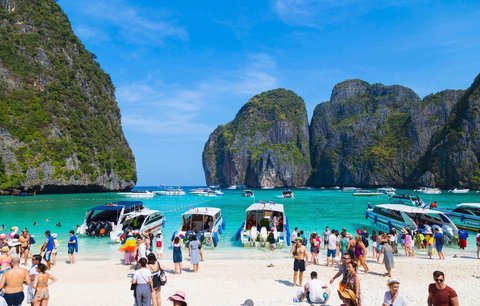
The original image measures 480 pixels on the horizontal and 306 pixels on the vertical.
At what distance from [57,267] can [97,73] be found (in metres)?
105

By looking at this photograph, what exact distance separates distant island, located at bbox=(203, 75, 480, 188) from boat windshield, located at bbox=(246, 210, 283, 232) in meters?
111

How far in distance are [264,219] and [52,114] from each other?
74241 millimetres

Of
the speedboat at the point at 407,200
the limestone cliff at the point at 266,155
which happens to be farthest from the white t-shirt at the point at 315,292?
the limestone cliff at the point at 266,155

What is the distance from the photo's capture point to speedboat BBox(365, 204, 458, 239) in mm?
23266

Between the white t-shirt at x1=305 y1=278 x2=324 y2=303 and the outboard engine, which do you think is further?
the outboard engine

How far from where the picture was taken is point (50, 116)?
268 feet

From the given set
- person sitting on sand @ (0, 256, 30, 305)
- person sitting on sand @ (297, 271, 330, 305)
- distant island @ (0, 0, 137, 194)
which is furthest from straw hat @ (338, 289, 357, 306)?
distant island @ (0, 0, 137, 194)

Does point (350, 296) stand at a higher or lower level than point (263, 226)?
higher

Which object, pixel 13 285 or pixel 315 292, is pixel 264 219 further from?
pixel 13 285

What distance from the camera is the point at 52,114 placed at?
82500 mm

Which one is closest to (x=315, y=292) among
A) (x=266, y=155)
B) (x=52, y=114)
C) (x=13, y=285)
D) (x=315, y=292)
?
(x=315, y=292)

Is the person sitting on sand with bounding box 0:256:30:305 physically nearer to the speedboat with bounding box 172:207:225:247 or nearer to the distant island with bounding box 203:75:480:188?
the speedboat with bounding box 172:207:225:247

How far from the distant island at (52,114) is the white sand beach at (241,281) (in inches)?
2566

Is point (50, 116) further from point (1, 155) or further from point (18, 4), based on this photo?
point (18, 4)
